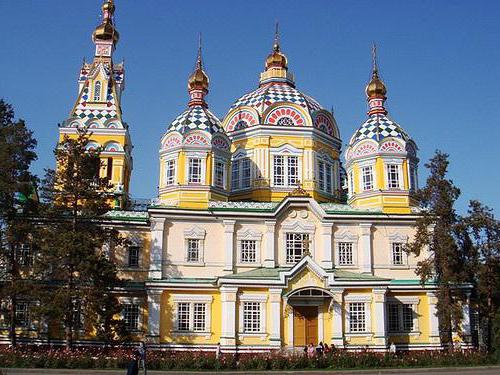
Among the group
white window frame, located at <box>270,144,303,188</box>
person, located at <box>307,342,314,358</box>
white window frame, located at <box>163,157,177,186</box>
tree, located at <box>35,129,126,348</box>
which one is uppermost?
white window frame, located at <box>270,144,303,188</box>

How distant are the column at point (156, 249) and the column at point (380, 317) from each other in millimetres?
11442

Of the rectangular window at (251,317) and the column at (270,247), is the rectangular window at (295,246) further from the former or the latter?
the rectangular window at (251,317)

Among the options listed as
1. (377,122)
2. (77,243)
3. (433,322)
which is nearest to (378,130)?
(377,122)

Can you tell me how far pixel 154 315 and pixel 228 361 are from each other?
7.70 meters

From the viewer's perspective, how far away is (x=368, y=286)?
3122 cm

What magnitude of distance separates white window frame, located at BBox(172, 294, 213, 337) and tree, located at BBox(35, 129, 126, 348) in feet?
11.1

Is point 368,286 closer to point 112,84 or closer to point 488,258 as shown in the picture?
point 488,258

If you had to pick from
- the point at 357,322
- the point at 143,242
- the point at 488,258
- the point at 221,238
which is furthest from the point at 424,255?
the point at 143,242

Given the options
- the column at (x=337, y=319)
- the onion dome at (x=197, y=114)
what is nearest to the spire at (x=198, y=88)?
the onion dome at (x=197, y=114)

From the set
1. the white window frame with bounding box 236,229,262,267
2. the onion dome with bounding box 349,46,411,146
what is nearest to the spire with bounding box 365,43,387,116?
the onion dome with bounding box 349,46,411,146

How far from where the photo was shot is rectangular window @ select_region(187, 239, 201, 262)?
1302 inches

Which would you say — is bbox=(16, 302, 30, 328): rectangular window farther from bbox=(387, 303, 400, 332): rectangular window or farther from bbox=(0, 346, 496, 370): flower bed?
bbox=(387, 303, 400, 332): rectangular window

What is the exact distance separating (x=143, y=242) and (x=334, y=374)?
14406 mm

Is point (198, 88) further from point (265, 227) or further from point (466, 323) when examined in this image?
point (466, 323)
